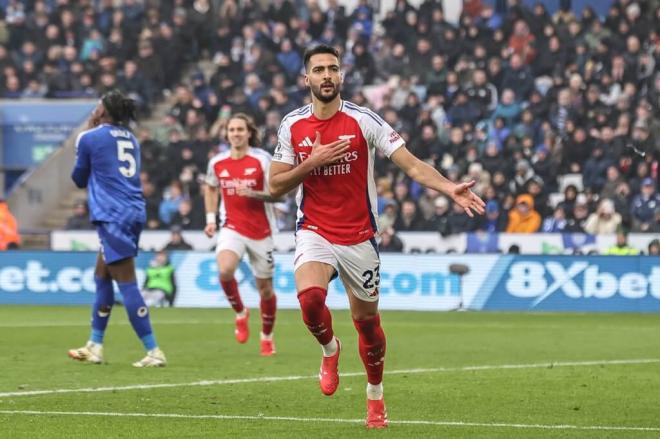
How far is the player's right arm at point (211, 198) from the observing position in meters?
16.5

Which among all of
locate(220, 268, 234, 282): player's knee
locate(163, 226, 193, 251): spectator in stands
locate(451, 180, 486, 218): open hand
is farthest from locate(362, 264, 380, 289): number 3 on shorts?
locate(163, 226, 193, 251): spectator in stands

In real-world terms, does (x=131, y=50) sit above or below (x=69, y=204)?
above

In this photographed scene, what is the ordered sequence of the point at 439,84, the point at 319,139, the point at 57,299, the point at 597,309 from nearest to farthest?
1. the point at 319,139
2. the point at 597,309
3. the point at 57,299
4. the point at 439,84

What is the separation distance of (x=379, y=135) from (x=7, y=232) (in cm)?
1924

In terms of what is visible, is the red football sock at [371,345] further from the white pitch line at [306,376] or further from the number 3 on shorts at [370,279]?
the white pitch line at [306,376]

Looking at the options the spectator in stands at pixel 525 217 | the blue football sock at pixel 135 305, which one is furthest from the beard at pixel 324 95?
the spectator in stands at pixel 525 217

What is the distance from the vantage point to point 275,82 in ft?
99.8

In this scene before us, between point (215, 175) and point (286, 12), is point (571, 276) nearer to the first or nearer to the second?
point (215, 175)

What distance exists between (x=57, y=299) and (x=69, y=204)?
7270 mm

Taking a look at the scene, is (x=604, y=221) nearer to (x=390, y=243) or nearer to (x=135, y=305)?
(x=390, y=243)

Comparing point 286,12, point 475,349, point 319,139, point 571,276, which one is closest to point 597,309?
point 571,276

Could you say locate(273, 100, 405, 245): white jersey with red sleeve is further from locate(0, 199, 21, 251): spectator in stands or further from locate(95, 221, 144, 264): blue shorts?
locate(0, 199, 21, 251): spectator in stands

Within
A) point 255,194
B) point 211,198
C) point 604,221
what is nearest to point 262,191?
point 255,194

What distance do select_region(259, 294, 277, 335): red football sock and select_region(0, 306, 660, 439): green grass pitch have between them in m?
0.32
